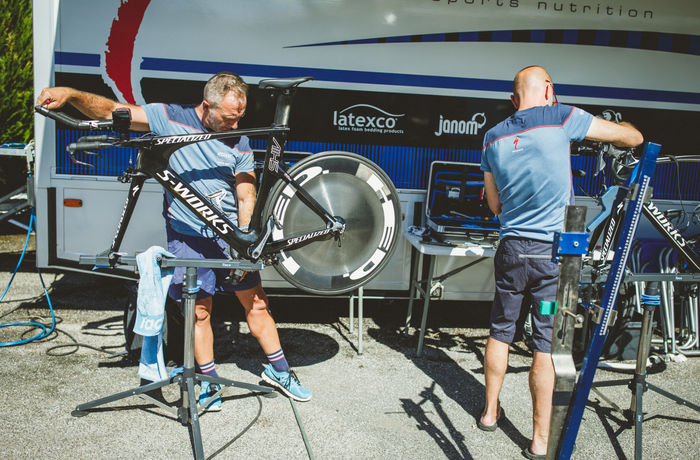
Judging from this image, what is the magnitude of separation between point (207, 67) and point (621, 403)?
375 centimetres

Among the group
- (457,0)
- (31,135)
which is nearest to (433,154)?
(457,0)

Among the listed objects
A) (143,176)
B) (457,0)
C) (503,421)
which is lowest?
(503,421)

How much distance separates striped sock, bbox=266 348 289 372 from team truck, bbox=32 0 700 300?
101cm

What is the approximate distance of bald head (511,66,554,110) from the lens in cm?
278

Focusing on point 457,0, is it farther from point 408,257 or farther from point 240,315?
point 240,315

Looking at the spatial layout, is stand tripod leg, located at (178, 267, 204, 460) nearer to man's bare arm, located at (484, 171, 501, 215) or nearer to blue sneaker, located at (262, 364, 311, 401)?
blue sneaker, located at (262, 364, 311, 401)

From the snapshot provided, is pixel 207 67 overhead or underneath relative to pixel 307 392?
overhead

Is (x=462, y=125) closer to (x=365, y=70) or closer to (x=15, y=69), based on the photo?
(x=365, y=70)

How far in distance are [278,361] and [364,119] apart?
1.95 metres

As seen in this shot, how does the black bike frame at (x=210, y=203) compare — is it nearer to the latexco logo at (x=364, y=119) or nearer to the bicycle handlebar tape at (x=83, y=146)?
the bicycle handlebar tape at (x=83, y=146)

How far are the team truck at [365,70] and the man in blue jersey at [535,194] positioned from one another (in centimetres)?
136

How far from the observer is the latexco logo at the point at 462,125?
4.19 metres

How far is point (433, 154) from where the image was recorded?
13.8 feet

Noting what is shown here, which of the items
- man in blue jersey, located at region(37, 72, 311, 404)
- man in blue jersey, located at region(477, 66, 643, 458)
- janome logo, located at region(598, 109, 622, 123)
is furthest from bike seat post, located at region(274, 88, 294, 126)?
janome logo, located at region(598, 109, 622, 123)
